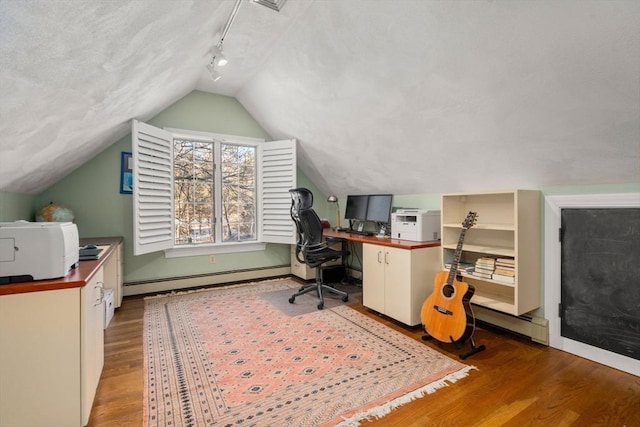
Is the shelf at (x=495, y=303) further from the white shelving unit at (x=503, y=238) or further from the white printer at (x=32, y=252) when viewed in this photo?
the white printer at (x=32, y=252)

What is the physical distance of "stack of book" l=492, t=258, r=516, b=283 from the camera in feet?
7.90

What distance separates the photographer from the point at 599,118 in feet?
5.98

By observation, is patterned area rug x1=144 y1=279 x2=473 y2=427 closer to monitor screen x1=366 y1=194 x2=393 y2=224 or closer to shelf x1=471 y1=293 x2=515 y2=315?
shelf x1=471 y1=293 x2=515 y2=315

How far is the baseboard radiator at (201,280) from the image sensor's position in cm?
380

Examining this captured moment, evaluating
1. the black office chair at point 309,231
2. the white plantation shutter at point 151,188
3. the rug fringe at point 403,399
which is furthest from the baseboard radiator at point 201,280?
the rug fringe at point 403,399

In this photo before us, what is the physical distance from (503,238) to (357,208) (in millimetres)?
1912

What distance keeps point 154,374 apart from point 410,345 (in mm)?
1914

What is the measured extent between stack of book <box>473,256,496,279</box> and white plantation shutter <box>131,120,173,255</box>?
336 centimetres

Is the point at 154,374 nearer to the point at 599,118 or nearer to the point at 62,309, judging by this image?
the point at 62,309

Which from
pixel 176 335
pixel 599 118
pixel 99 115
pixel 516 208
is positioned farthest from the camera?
pixel 176 335

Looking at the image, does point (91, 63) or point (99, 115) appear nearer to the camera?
point (91, 63)

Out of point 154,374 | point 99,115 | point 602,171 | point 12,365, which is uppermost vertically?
point 99,115

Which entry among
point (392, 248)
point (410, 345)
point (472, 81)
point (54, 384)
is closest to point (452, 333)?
point (410, 345)

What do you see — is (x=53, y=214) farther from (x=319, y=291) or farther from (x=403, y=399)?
(x=403, y=399)
